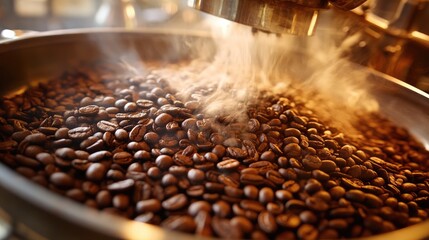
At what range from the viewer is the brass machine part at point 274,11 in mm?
1154

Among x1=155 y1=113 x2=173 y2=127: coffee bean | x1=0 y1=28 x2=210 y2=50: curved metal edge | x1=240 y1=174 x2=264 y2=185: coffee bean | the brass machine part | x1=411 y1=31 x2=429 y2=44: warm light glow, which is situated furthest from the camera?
x1=411 y1=31 x2=429 y2=44: warm light glow

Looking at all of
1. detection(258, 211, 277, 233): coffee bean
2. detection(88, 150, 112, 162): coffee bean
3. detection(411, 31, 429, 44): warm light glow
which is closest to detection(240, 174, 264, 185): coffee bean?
detection(258, 211, 277, 233): coffee bean

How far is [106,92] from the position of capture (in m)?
1.60

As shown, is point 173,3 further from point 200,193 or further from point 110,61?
point 200,193

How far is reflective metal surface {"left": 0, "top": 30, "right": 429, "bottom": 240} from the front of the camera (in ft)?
2.22

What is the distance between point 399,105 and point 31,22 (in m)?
4.04

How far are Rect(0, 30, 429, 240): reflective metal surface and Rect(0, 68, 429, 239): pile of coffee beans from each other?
173 millimetres

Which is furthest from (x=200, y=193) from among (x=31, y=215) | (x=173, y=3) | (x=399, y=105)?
(x=173, y=3)

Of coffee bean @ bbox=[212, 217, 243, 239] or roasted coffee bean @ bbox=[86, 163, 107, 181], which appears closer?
coffee bean @ bbox=[212, 217, 243, 239]

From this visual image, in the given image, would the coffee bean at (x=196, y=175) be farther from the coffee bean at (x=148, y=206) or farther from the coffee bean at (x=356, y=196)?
the coffee bean at (x=356, y=196)

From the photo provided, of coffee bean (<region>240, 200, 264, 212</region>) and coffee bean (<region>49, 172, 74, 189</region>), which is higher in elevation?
coffee bean (<region>240, 200, 264, 212</region>)

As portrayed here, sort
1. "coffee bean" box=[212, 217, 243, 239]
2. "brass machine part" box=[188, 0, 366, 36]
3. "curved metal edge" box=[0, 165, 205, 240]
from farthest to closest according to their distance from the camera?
1. "brass machine part" box=[188, 0, 366, 36]
2. "coffee bean" box=[212, 217, 243, 239]
3. "curved metal edge" box=[0, 165, 205, 240]

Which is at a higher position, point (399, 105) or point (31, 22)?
point (399, 105)

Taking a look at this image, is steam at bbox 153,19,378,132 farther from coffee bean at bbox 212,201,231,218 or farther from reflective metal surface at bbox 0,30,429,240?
coffee bean at bbox 212,201,231,218
